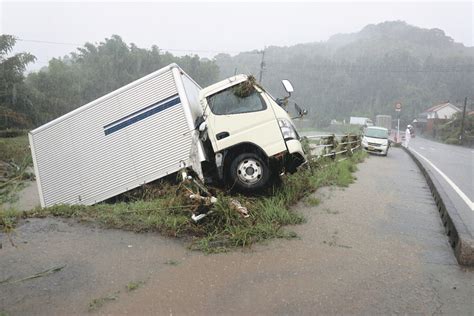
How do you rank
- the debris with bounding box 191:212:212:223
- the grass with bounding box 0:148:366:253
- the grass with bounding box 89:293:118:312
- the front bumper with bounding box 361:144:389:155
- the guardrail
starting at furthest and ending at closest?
the front bumper with bounding box 361:144:389:155, the guardrail, the debris with bounding box 191:212:212:223, the grass with bounding box 0:148:366:253, the grass with bounding box 89:293:118:312

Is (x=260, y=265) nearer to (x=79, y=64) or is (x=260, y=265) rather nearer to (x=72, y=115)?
(x=72, y=115)

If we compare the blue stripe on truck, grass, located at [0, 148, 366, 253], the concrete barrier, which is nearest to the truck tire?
grass, located at [0, 148, 366, 253]

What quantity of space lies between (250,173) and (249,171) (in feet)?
0.13

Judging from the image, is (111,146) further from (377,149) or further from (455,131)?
(455,131)

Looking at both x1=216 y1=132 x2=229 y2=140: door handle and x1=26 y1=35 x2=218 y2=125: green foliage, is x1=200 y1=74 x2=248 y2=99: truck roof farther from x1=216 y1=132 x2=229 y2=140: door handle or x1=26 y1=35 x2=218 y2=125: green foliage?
x1=26 y1=35 x2=218 y2=125: green foliage

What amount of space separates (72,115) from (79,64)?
4847cm

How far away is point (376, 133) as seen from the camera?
21375 mm

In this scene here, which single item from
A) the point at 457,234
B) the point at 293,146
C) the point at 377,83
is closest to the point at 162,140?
the point at 293,146

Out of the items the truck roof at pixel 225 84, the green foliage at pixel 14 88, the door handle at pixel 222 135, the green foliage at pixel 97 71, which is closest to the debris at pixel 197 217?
the door handle at pixel 222 135

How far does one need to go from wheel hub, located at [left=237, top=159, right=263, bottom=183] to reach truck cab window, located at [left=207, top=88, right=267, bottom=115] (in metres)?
0.91

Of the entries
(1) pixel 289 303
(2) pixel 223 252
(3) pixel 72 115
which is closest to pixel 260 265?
(2) pixel 223 252

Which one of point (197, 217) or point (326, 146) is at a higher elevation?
point (197, 217)

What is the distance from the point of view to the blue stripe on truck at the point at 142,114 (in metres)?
7.52

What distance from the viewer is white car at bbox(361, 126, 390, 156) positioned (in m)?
20.4
